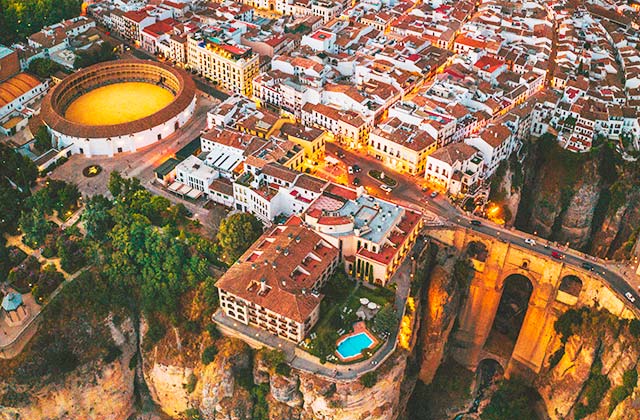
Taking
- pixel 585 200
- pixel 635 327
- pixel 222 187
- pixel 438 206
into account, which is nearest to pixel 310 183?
pixel 222 187

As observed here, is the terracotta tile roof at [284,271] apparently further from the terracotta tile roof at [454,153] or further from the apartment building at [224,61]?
the apartment building at [224,61]

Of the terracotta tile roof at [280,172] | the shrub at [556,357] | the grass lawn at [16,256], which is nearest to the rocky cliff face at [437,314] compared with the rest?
the shrub at [556,357]

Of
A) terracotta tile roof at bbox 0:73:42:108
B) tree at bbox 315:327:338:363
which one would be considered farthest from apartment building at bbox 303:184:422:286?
terracotta tile roof at bbox 0:73:42:108

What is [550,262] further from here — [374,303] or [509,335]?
[374,303]

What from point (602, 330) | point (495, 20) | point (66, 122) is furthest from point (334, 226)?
point (495, 20)

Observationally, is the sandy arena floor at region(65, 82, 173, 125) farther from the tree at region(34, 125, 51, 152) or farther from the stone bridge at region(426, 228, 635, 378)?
the stone bridge at region(426, 228, 635, 378)
